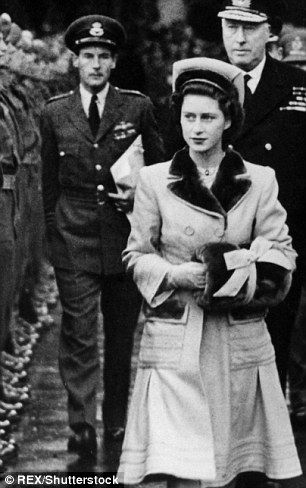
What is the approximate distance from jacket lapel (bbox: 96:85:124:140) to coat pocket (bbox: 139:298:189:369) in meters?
1.26

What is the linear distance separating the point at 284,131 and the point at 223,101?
2.84ft

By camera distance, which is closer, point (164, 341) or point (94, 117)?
point (164, 341)

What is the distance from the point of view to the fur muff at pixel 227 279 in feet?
18.8

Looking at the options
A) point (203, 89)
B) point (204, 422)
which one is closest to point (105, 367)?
point (204, 422)

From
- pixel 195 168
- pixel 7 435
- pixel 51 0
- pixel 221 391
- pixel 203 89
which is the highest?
pixel 51 0

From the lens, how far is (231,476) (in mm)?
5828

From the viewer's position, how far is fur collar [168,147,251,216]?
19.2 ft

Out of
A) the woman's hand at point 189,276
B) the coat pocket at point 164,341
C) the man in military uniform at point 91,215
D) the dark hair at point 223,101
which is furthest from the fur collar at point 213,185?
the man in military uniform at point 91,215

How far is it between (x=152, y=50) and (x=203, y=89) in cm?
90

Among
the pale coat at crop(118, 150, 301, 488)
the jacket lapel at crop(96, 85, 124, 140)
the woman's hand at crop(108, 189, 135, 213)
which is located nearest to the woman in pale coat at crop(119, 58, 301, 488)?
the pale coat at crop(118, 150, 301, 488)

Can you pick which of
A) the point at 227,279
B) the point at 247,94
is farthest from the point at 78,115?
the point at 227,279

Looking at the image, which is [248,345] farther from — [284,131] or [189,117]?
[284,131]

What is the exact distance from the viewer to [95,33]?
6.59 metres

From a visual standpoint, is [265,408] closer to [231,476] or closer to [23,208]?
[231,476]
